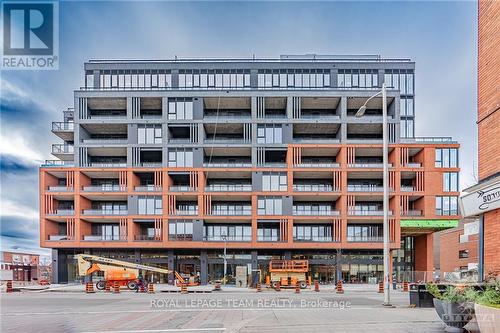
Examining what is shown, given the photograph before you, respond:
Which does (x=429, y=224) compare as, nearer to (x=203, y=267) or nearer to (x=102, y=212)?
(x=203, y=267)

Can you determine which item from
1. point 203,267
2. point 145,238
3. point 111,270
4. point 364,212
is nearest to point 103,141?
point 145,238

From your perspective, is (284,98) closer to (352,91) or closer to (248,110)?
(248,110)

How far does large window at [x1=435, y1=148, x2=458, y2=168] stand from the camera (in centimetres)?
4356

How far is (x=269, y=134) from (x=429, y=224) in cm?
2264

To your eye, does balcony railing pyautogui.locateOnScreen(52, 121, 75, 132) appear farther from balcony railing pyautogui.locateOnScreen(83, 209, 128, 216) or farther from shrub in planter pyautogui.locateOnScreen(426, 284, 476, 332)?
shrub in planter pyautogui.locateOnScreen(426, 284, 476, 332)

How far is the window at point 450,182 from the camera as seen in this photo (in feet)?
141

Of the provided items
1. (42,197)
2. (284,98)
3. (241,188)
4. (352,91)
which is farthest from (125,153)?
(352,91)

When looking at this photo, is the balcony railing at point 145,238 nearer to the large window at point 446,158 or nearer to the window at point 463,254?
the large window at point 446,158

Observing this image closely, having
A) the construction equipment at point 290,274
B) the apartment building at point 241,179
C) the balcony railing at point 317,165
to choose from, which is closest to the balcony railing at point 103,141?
the apartment building at point 241,179

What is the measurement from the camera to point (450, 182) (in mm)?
43094

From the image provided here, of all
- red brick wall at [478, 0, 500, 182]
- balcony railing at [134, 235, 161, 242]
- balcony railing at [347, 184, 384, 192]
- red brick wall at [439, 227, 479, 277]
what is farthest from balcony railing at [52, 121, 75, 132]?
red brick wall at [439, 227, 479, 277]

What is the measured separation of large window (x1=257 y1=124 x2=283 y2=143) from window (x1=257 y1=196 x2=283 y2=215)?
7.37 metres

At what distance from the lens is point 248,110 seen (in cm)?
4722

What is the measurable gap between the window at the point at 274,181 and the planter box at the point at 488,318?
35.3m
